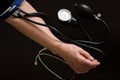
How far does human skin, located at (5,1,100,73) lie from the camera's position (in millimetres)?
741

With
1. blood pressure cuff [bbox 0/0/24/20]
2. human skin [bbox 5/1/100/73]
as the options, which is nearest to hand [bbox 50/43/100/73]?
human skin [bbox 5/1/100/73]

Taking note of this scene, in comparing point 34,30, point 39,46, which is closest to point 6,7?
point 34,30

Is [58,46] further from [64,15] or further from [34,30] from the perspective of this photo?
[64,15]

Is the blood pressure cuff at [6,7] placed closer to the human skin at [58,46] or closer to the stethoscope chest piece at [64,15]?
the human skin at [58,46]

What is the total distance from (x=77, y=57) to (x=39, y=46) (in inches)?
10.1

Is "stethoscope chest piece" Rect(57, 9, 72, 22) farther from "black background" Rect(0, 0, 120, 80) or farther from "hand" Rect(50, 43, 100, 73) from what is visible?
"hand" Rect(50, 43, 100, 73)

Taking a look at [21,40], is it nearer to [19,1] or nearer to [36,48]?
[36,48]

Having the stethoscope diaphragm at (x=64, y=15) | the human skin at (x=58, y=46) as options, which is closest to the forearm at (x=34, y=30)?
the human skin at (x=58, y=46)

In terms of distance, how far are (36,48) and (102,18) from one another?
250 mm

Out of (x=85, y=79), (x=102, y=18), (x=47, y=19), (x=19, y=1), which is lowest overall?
(x=85, y=79)

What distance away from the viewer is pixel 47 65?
941mm

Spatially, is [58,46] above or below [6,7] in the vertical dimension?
below

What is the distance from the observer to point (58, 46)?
2.50 feet

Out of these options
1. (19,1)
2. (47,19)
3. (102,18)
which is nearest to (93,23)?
(102,18)
